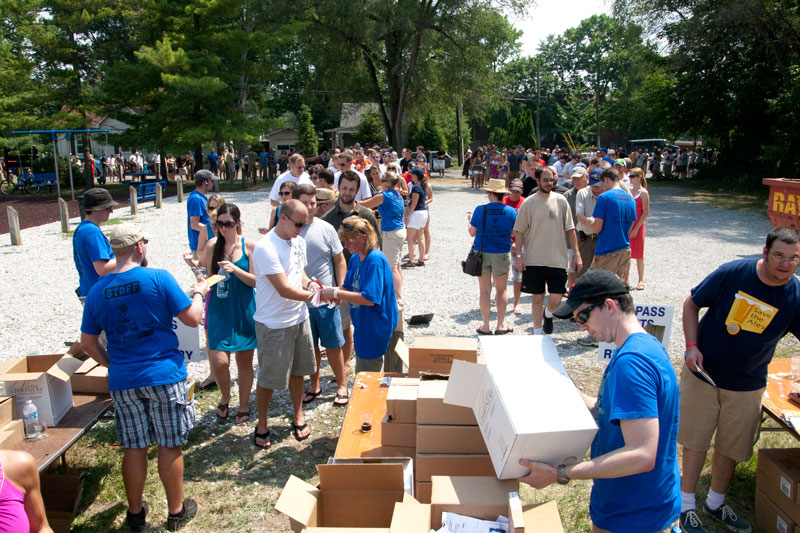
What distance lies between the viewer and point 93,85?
27.0 meters

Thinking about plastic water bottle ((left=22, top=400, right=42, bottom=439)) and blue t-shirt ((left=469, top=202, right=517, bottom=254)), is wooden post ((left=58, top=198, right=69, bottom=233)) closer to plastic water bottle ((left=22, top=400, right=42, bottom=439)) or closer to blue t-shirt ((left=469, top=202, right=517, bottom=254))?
blue t-shirt ((left=469, top=202, right=517, bottom=254))

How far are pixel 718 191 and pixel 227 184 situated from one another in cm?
2263

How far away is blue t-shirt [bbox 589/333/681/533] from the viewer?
223 centimetres

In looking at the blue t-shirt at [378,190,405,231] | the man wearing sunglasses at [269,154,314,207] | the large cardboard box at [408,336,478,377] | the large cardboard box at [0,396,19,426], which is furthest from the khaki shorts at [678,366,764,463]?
the man wearing sunglasses at [269,154,314,207]

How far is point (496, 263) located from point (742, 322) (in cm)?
365

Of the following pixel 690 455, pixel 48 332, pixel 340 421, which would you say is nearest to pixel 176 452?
pixel 340 421

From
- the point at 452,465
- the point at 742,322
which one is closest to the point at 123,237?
the point at 452,465

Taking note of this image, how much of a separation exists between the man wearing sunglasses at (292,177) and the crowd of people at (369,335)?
4.88 ft

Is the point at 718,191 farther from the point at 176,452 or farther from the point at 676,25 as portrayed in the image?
the point at 176,452

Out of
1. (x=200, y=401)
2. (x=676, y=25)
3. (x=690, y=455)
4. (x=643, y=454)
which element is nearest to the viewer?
(x=643, y=454)

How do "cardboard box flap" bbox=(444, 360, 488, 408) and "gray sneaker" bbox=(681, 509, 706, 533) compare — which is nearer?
"cardboard box flap" bbox=(444, 360, 488, 408)

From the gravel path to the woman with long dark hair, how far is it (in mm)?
1518

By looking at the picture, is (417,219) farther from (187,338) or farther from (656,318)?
(656,318)

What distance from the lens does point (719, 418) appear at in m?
3.62
